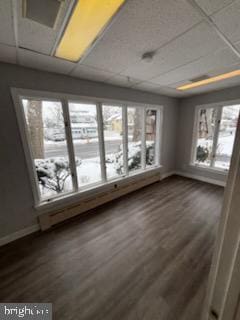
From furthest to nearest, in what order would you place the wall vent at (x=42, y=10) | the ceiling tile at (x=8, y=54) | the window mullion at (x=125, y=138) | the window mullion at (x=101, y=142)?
the window mullion at (x=125, y=138) < the window mullion at (x=101, y=142) < the ceiling tile at (x=8, y=54) < the wall vent at (x=42, y=10)

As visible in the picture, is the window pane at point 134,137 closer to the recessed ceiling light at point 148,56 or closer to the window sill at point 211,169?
the recessed ceiling light at point 148,56

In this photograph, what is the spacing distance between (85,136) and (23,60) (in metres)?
1.35

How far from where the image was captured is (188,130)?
14.1ft

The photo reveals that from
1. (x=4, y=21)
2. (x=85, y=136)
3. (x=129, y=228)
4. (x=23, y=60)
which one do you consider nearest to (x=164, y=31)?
(x=4, y=21)

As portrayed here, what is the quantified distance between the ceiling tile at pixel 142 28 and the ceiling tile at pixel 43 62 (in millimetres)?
381

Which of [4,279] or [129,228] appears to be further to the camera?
[129,228]

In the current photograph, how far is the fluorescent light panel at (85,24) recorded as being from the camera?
1012 mm

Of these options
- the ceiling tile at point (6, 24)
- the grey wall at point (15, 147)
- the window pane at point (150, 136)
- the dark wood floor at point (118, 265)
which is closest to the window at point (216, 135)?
the window pane at point (150, 136)

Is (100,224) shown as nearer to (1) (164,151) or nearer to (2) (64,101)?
(2) (64,101)

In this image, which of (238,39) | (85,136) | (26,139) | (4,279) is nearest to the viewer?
(238,39)

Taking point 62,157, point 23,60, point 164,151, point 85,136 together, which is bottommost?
point 164,151

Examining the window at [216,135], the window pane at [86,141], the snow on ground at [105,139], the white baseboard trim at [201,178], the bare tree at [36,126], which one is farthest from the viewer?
the white baseboard trim at [201,178]

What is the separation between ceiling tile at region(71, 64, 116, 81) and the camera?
2.01 metres

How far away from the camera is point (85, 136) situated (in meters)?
2.68
